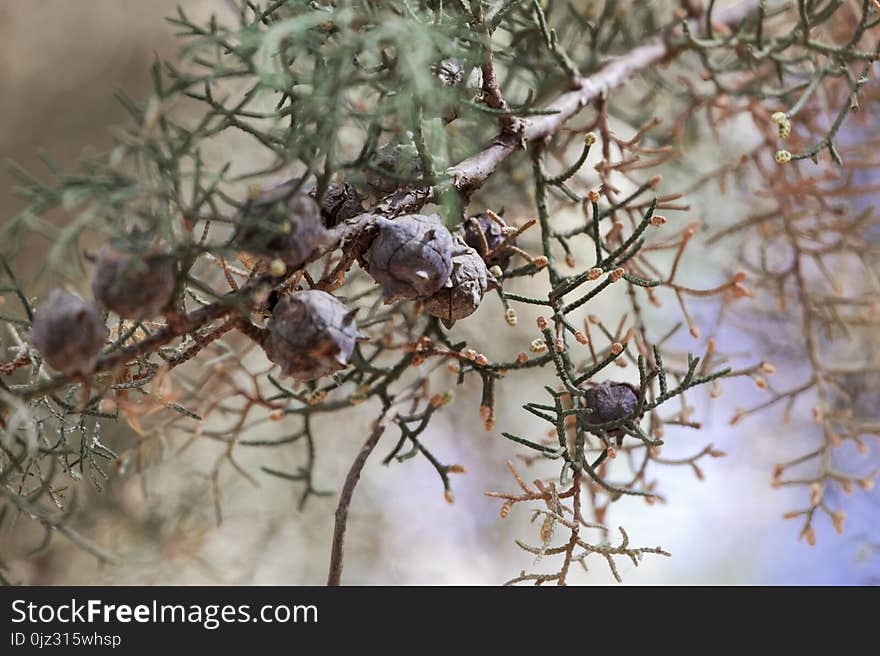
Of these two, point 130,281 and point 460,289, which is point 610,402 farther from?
point 130,281

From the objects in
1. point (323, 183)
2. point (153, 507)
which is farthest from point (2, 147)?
point (323, 183)

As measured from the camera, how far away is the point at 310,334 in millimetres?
464

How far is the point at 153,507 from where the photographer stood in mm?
1270

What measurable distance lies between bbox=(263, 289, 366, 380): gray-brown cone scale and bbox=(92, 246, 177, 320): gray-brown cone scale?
7 centimetres

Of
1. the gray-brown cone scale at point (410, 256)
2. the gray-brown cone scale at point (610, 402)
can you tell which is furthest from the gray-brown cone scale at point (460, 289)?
the gray-brown cone scale at point (610, 402)

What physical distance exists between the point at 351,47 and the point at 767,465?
1452 mm

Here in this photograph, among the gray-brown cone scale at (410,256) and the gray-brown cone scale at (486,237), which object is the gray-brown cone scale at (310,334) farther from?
the gray-brown cone scale at (486,237)

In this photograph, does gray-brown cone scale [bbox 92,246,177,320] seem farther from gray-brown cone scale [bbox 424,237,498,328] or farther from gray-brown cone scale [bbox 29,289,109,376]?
gray-brown cone scale [bbox 424,237,498,328]

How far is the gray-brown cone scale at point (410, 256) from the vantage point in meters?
0.50

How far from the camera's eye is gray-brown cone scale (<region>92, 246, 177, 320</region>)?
42 cm

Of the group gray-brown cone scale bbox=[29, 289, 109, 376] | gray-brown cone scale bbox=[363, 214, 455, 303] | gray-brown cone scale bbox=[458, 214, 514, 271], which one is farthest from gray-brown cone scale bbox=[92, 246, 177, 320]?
gray-brown cone scale bbox=[458, 214, 514, 271]

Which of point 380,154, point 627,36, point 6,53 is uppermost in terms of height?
point 6,53

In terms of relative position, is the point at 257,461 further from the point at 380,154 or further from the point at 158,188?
the point at 158,188

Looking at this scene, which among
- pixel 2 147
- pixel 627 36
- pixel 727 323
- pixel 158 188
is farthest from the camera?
pixel 727 323
